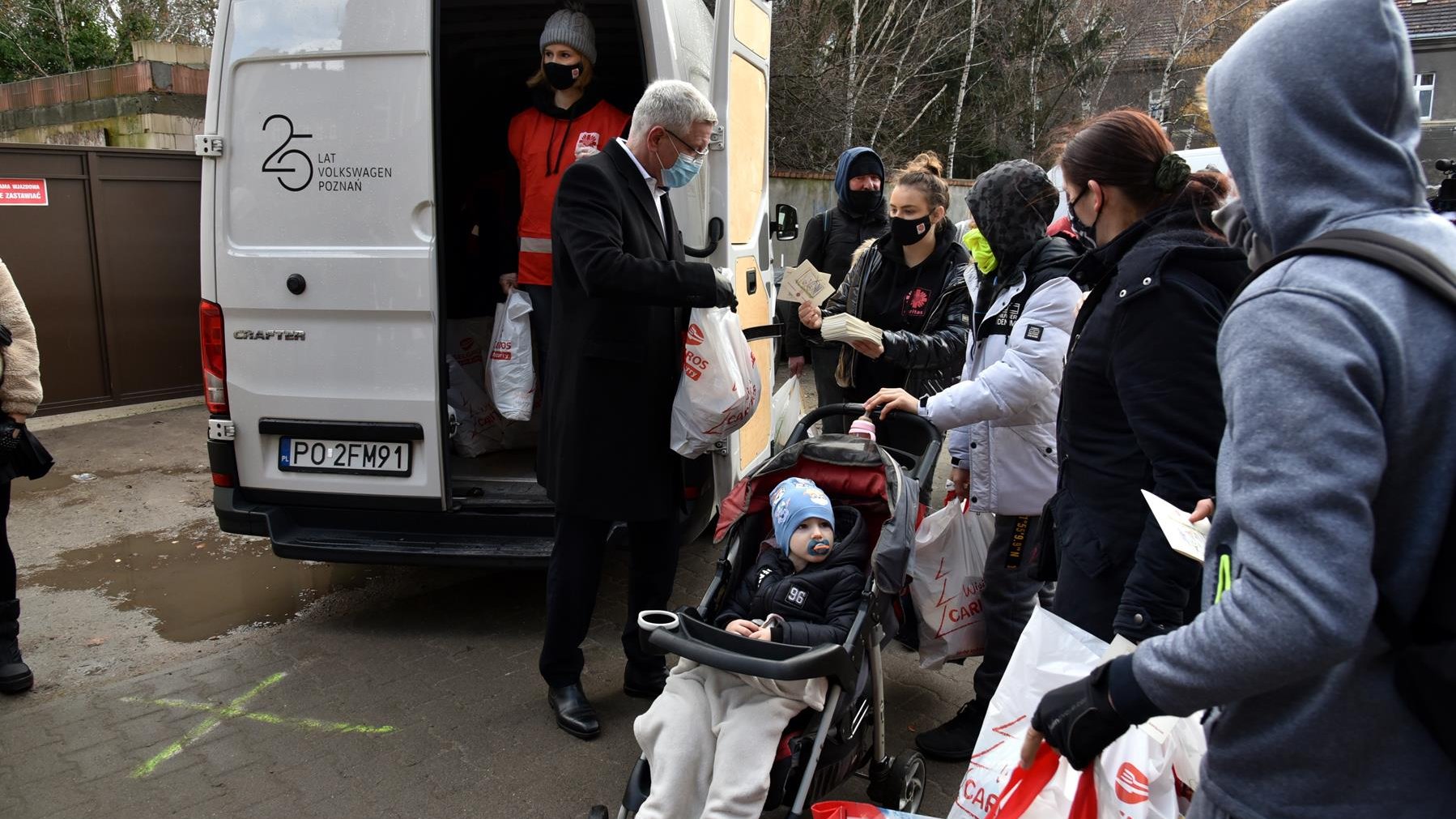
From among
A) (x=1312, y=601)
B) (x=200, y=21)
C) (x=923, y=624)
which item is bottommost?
(x=923, y=624)

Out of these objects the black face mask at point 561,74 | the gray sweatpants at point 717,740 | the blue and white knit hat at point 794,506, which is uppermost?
the black face mask at point 561,74

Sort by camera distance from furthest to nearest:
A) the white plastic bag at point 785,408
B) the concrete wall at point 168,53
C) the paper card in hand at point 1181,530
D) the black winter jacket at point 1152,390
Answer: the concrete wall at point 168,53 → the white plastic bag at point 785,408 → the black winter jacket at point 1152,390 → the paper card in hand at point 1181,530

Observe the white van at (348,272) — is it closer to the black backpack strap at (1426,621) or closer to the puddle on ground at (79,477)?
the black backpack strap at (1426,621)

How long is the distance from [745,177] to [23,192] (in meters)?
5.91

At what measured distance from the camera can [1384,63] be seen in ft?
3.76

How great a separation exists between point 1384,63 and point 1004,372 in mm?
1821

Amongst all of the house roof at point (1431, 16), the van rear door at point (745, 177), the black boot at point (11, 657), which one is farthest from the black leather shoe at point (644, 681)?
Result: the house roof at point (1431, 16)

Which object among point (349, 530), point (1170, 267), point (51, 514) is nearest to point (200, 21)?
point (51, 514)

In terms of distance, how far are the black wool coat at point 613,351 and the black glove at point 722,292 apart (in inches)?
1.2

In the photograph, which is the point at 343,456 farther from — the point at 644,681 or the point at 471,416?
the point at 644,681

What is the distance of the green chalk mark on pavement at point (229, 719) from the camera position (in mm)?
3312

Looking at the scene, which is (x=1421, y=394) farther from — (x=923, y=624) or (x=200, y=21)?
(x=200, y=21)

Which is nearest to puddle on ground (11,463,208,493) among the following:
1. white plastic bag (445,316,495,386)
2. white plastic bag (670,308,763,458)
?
white plastic bag (445,316,495,386)

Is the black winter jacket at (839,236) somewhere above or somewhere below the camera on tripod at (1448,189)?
below
